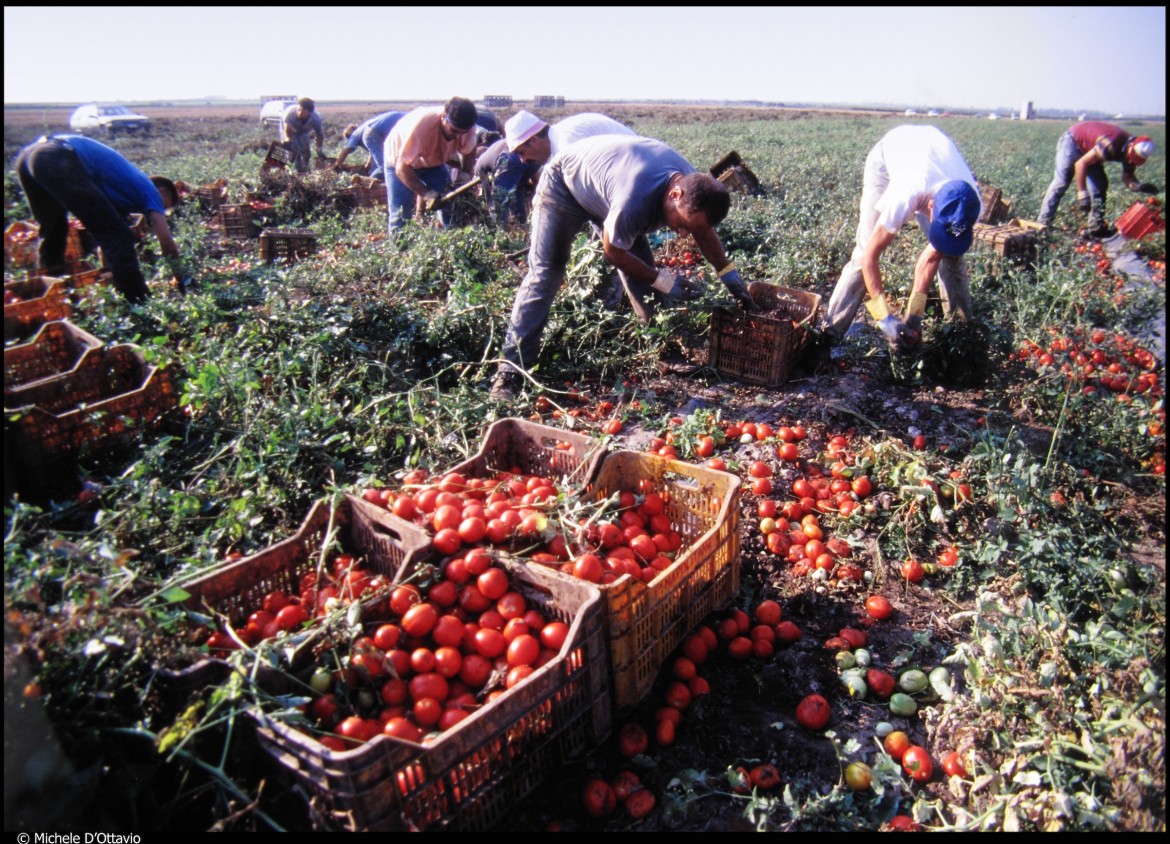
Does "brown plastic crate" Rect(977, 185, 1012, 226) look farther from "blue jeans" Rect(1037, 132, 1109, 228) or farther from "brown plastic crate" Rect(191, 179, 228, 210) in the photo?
"brown plastic crate" Rect(191, 179, 228, 210)

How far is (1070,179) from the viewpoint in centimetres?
922

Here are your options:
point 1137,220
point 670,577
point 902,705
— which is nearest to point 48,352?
point 670,577

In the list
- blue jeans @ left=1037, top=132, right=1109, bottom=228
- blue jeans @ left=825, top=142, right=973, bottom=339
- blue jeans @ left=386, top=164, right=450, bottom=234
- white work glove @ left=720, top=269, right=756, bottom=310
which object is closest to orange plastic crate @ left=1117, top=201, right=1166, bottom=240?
blue jeans @ left=825, top=142, right=973, bottom=339

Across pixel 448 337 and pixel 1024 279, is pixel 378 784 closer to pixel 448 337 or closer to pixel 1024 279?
pixel 448 337

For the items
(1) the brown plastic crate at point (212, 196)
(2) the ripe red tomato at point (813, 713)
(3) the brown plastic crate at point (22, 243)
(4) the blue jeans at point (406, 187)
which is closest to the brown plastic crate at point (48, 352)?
(3) the brown plastic crate at point (22, 243)

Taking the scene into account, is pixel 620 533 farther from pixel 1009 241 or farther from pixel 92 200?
pixel 1009 241

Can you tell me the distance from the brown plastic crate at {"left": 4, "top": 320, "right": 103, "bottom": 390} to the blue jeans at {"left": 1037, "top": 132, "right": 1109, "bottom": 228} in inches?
398

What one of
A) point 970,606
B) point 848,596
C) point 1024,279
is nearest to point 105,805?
point 848,596

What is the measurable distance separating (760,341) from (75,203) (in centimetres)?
484

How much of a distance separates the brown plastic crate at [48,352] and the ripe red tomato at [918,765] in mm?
4391

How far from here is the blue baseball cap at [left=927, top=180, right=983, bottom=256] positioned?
424 cm

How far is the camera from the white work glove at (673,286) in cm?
460

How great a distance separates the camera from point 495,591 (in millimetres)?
2369

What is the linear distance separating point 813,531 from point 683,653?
1050 millimetres
